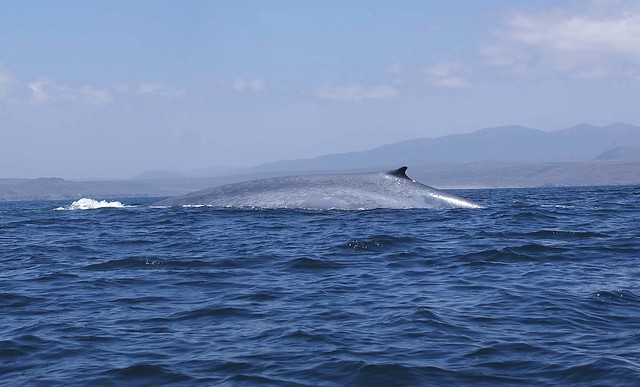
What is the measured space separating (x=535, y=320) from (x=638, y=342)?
140 centimetres

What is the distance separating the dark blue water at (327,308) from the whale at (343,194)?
15.6ft

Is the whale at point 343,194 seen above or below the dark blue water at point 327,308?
above

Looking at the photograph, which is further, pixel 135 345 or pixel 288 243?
pixel 288 243

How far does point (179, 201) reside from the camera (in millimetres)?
30594

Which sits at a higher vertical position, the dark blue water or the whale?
the whale

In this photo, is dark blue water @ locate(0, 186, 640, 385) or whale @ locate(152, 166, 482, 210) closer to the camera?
dark blue water @ locate(0, 186, 640, 385)

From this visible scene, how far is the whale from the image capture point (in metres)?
24.5

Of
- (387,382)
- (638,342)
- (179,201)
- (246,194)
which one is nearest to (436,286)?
(638,342)

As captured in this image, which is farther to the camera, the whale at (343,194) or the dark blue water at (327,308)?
the whale at (343,194)

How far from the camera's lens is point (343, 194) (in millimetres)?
25047

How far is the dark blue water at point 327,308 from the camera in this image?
794cm

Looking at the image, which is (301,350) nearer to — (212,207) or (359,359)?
(359,359)

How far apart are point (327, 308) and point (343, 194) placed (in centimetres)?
1450

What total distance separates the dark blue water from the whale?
4.75m
